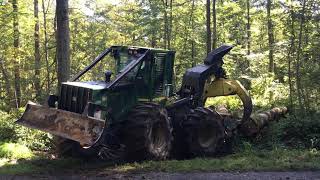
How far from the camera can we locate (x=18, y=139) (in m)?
11.3

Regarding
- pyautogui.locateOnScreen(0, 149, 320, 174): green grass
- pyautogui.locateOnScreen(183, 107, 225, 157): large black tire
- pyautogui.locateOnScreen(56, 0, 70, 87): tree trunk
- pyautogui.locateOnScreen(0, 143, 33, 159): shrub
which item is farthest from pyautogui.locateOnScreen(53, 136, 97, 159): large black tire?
pyautogui.locateOnScreen(56, 0, 70, 87): tree trunk

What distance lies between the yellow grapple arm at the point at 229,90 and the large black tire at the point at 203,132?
108 cm

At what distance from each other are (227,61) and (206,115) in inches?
596

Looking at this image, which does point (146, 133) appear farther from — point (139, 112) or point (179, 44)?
point (179, 44)

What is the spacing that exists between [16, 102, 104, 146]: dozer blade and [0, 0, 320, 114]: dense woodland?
10.7ft

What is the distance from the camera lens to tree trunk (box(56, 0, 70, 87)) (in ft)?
39.1

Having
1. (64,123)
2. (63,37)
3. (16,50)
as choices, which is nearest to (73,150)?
(64,123)

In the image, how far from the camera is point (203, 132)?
36.0 ft

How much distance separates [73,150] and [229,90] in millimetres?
4719

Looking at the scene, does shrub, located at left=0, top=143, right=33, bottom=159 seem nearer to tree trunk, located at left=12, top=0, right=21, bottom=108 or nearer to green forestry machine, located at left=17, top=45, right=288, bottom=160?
green forestry machine, located at left=17, top=45, right=288, bottom=160

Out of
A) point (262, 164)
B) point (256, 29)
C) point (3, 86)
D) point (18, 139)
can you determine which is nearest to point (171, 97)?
point (262, 164)

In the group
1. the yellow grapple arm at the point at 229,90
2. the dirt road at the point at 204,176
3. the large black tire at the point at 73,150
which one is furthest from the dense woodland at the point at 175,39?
the dirt road at the point at 204,176

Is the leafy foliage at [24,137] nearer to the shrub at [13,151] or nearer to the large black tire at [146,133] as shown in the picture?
the shrub at [13,151]

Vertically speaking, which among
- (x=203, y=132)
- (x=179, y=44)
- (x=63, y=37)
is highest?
(x=179, y=44)
